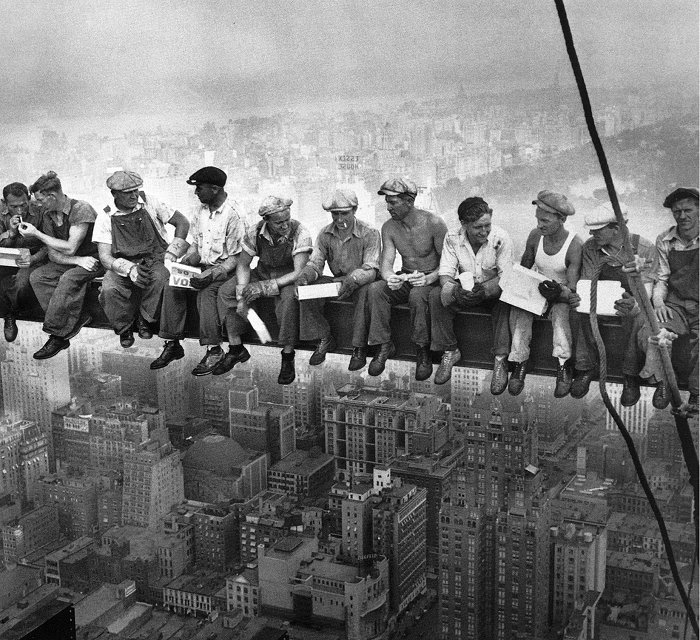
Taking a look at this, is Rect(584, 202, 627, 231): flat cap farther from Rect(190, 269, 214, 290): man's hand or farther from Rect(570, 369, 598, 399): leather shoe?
Rect(190, 269, 214, 290): man's hand

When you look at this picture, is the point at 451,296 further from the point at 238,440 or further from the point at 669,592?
the point at 238,440

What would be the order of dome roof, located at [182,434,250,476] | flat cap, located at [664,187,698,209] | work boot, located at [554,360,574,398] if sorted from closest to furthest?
1. flat cap, located at [664,187,698,209]
2. work boot, located at [554,360,574,398]
3. dome roof, located at [182,434,250,476]

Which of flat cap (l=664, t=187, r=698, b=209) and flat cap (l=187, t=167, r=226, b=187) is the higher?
flat cap (l=187, t=167, r=226, b=187)

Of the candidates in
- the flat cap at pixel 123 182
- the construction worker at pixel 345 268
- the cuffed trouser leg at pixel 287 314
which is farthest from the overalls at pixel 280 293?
the flat cap at pixel 123 182

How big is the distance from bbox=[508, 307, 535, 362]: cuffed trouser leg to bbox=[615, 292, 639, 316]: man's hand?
64cm

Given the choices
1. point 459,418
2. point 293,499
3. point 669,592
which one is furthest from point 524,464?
point 293,499

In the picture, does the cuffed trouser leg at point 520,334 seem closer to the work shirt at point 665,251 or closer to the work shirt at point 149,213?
the work shirt at point 665,251

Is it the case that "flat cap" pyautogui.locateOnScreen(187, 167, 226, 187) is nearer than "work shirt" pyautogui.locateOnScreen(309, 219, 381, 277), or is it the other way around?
"work shirt" pyautogui.locateOnScreen(309, 219, 381, 277)

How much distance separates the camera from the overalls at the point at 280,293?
8273 mm

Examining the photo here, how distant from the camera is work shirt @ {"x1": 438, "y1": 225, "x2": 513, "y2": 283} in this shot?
780 cm

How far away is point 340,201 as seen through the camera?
8000 millimetres

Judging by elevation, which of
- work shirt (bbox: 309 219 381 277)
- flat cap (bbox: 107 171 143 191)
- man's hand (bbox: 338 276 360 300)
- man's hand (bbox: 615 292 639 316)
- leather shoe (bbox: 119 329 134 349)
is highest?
flat cap (bbox: 107 171 143 191)

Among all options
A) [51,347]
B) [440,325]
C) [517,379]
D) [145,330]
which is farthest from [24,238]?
[517,379]

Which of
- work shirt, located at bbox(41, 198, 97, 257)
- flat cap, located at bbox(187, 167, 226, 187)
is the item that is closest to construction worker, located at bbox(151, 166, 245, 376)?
flat cap, located at bbox(187, 167, 226, 187)
